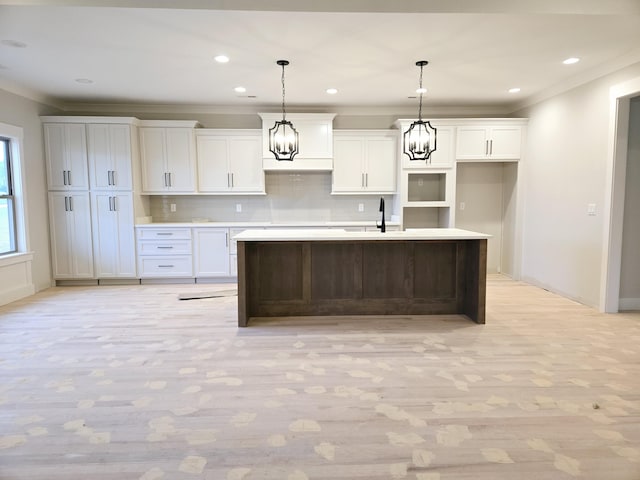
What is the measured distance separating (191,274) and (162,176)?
1.56m

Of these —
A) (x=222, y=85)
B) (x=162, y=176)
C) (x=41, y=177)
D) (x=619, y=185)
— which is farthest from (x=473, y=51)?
(x=41, y=177)

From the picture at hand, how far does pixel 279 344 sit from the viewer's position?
3.40 metres

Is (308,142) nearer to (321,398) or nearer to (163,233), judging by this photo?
(163,233)

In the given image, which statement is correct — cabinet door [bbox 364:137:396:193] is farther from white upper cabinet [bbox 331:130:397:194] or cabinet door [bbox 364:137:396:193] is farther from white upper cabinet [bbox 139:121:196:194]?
white upper cabinet [bbox 139:121:196:194]

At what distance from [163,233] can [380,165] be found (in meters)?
3.45

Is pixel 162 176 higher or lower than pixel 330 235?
higher

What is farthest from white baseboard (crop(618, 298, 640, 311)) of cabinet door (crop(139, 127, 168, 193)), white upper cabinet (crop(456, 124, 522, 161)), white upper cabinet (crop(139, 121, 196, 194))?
cabinet door (crop(139, 127, 168, 193))

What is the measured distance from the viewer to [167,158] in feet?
19.5

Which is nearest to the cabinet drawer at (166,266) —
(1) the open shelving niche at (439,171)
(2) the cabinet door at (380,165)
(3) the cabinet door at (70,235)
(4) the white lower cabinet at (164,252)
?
(4) the white lower cabinet at (164,252)

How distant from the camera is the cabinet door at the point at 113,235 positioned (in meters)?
5.70

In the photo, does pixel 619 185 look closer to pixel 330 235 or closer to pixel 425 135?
pixel 425 135

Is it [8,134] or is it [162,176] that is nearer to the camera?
[8,134]

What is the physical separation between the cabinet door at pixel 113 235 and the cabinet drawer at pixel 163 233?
152 mm

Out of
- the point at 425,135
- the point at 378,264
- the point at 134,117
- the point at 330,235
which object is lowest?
the point at 378,264
